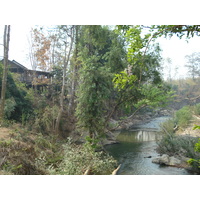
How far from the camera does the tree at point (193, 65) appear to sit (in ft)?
14.0

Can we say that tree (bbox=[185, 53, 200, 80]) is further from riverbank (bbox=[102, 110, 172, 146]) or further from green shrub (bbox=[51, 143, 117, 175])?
green shrub (bbox=[51, 143, 117, 175])

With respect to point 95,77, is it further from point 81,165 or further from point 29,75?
point 29,75

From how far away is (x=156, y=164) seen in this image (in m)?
4.50

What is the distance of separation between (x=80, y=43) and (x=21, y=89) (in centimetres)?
248

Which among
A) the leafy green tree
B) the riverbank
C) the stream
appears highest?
the leafy green tree

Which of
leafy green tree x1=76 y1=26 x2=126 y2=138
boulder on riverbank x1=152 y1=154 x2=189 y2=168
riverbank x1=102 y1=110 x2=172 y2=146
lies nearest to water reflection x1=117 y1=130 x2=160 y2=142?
riverbank x1=102 y1=110 x2=172 y2=146

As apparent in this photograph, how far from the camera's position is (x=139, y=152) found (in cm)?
552

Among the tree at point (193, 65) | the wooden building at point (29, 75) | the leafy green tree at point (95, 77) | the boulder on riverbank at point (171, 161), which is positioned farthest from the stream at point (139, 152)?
the wooden building at point (29, 75)

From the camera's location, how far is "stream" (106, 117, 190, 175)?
4031 mm

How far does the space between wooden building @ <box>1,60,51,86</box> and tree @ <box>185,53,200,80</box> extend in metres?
3.96

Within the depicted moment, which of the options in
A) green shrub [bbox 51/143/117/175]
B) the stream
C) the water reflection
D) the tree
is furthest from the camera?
the water reflection

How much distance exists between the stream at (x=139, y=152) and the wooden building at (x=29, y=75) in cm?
292

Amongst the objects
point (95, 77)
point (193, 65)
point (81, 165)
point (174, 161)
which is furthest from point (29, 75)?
point (174, 161)
